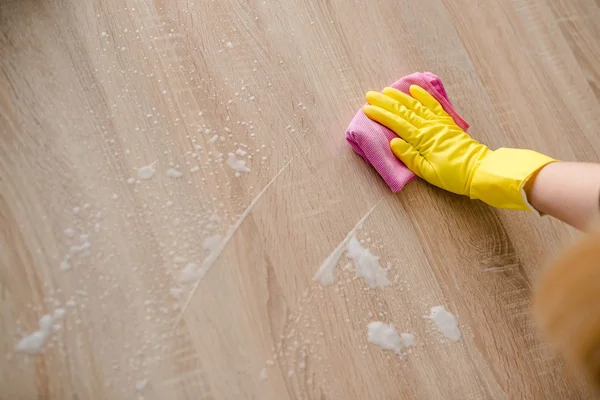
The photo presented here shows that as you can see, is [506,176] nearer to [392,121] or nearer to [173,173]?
[392,121]

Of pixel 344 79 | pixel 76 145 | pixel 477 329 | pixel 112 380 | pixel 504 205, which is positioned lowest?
pixel 477 329

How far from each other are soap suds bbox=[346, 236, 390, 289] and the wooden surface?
0.01 metres

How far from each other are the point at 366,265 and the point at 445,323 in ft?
0.51

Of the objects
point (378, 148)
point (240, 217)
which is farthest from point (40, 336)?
point (378, 148)

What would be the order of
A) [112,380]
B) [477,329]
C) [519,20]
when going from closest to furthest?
[112,380] < [477,329] < [519,20]

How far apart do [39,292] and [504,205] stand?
70cm

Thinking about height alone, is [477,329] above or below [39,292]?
below

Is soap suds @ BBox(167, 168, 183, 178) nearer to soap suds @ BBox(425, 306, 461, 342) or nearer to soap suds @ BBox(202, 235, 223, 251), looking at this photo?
soap suds @ BBox(202, 235, 223, 251)

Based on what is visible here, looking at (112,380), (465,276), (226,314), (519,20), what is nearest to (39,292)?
(112,380)

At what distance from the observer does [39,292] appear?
Result: 70 centimetres

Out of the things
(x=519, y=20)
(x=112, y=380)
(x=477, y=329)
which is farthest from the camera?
(x=519, y=20)

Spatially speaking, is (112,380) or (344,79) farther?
(344,79)

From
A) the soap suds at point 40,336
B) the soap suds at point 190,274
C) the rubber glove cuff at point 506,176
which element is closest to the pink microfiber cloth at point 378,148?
the rubber glove cuff at point 506,176

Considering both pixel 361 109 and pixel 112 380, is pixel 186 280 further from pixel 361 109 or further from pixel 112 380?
pixel 361 109
